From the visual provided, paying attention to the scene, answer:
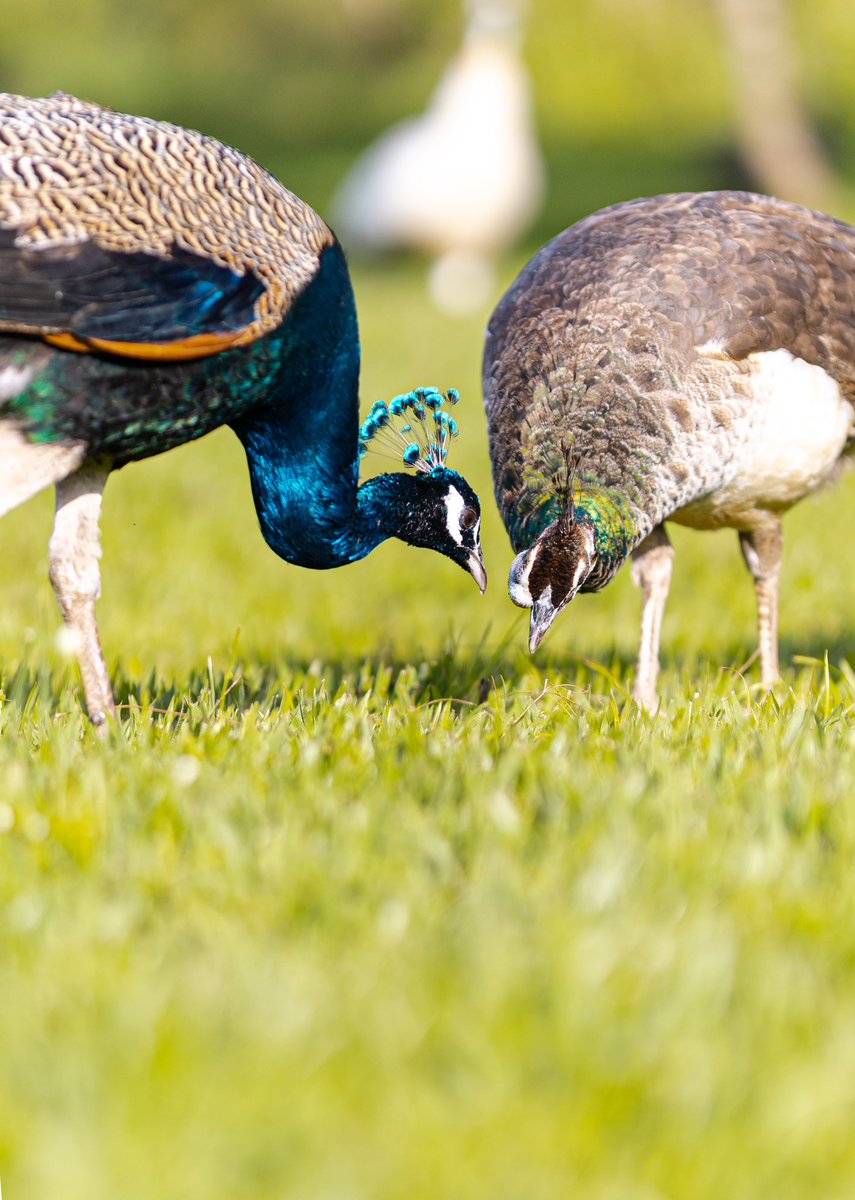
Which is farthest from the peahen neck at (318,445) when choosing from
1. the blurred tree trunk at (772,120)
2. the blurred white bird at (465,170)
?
the blurred tree trunk at (772,120)

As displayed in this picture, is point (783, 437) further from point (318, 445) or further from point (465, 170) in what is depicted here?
point (465, 170)

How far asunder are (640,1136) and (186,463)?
7775 mm

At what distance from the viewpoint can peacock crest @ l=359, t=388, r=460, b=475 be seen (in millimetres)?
4484

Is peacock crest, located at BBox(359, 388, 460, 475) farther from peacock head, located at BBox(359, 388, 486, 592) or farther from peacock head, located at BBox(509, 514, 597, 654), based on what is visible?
peacock head, located at BBox(509, 514, 597, 654)

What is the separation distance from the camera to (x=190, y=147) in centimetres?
406

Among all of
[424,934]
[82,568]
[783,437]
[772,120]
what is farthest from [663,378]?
[772,120]

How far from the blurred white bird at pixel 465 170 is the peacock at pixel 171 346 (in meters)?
12.7

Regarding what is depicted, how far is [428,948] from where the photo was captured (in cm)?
244

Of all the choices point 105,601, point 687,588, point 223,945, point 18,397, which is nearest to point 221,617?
point 105,601

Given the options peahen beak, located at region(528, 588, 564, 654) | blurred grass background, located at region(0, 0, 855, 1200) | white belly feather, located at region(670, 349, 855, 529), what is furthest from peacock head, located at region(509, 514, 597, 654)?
white belly feather, located at region(670, 349, 855, 529)

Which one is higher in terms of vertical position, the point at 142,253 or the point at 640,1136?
the point at 142,253

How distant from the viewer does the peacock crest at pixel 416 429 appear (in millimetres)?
4484

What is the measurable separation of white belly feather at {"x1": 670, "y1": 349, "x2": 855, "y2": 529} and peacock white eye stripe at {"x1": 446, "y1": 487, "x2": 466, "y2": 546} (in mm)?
809

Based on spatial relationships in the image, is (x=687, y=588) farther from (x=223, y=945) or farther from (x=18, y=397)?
(x=223, y=945)
